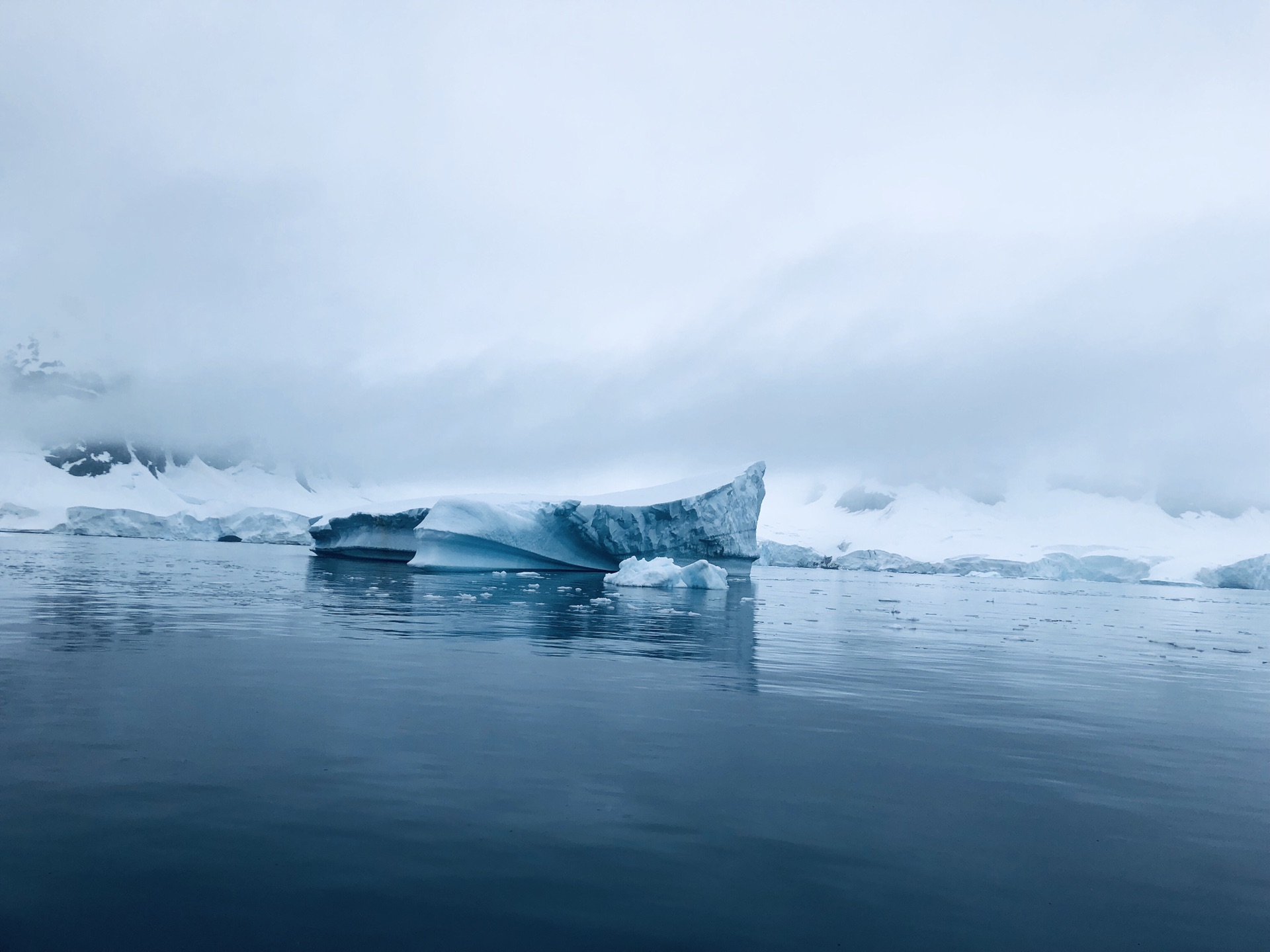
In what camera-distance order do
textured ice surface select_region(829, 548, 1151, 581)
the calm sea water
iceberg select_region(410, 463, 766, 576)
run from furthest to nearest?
textured ice surface select_region(829, 548, 1151, 581) < iceberg select_region(410, 463, 766, 576) < the calm sea water

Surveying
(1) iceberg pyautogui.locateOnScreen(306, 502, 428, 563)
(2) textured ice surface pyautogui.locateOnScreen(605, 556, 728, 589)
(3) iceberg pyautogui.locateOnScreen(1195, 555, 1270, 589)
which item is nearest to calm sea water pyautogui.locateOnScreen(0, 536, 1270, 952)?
(2) textured ice surface pyautogui.locateOnScreen(605, 556, 728, 589)

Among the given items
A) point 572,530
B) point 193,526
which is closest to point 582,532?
point 572,530

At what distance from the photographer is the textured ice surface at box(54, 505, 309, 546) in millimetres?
85688

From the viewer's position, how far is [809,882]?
12.8 ft

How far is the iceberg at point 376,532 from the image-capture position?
37312mm

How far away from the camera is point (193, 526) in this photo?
283ft

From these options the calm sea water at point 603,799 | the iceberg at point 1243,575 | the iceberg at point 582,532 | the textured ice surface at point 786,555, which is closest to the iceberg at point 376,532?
the iceberg at point 582,532

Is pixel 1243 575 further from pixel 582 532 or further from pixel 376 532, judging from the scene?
pixel 376 532

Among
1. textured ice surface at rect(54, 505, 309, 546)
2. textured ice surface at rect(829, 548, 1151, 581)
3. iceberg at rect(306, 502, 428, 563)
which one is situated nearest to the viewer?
iceberg at rect(306, 502, 428, 563)

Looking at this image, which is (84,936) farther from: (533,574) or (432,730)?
(533,574)

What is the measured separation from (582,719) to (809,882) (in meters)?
3.50

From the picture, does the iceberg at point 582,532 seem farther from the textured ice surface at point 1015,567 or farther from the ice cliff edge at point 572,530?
the textured ice surface at point 1015,567

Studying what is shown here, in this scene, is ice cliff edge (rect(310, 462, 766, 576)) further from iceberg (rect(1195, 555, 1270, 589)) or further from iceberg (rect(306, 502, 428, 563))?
iceberg (rect(1195, 555, 1270, 589))

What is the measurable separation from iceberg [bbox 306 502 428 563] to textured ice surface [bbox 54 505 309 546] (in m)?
46.6
